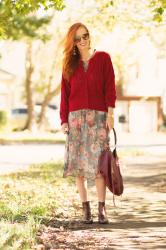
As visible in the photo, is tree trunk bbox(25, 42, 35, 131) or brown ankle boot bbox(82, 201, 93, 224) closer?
brown ankle boot bbox(82, 201, 93, 224)

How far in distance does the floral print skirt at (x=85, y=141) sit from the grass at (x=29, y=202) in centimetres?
69

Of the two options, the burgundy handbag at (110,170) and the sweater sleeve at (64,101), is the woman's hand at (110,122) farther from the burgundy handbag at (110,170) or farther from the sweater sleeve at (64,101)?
the sweater sleeve at (64,101)

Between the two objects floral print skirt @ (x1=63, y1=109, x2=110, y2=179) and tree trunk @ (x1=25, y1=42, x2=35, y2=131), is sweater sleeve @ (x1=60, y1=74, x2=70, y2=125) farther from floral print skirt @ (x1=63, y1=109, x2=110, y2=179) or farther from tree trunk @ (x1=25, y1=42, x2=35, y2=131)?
tree trunk @ (x1=25, y1=42, x2=35, y2=131)

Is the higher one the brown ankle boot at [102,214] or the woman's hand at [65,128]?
the woman's hand at [65,128]

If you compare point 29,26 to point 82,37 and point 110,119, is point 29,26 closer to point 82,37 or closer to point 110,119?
point 82,37

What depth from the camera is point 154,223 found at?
830 centimetres

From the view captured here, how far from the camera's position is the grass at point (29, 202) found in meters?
6.71

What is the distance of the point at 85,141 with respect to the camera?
8188 millimetres

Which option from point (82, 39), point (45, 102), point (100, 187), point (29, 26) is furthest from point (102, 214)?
point (45, 102)

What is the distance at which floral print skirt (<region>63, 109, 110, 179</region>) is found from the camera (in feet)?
26.7

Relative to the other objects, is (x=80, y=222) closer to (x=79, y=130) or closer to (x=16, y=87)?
(x=79, y=130)

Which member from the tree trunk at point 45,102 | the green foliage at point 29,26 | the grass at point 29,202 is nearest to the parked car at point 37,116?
the tree trunk at point 45,102

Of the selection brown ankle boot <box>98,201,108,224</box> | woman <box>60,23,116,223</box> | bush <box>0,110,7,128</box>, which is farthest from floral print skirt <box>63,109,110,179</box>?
bush <box>0,110,7,128</box>

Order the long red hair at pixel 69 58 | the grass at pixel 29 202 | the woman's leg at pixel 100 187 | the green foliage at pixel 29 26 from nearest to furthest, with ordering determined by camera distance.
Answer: the grass at pixel 29 202, the long red hair at pixel 69 58, the woman's leg at pixel 100 187, the green foliage at pixel 29 26
